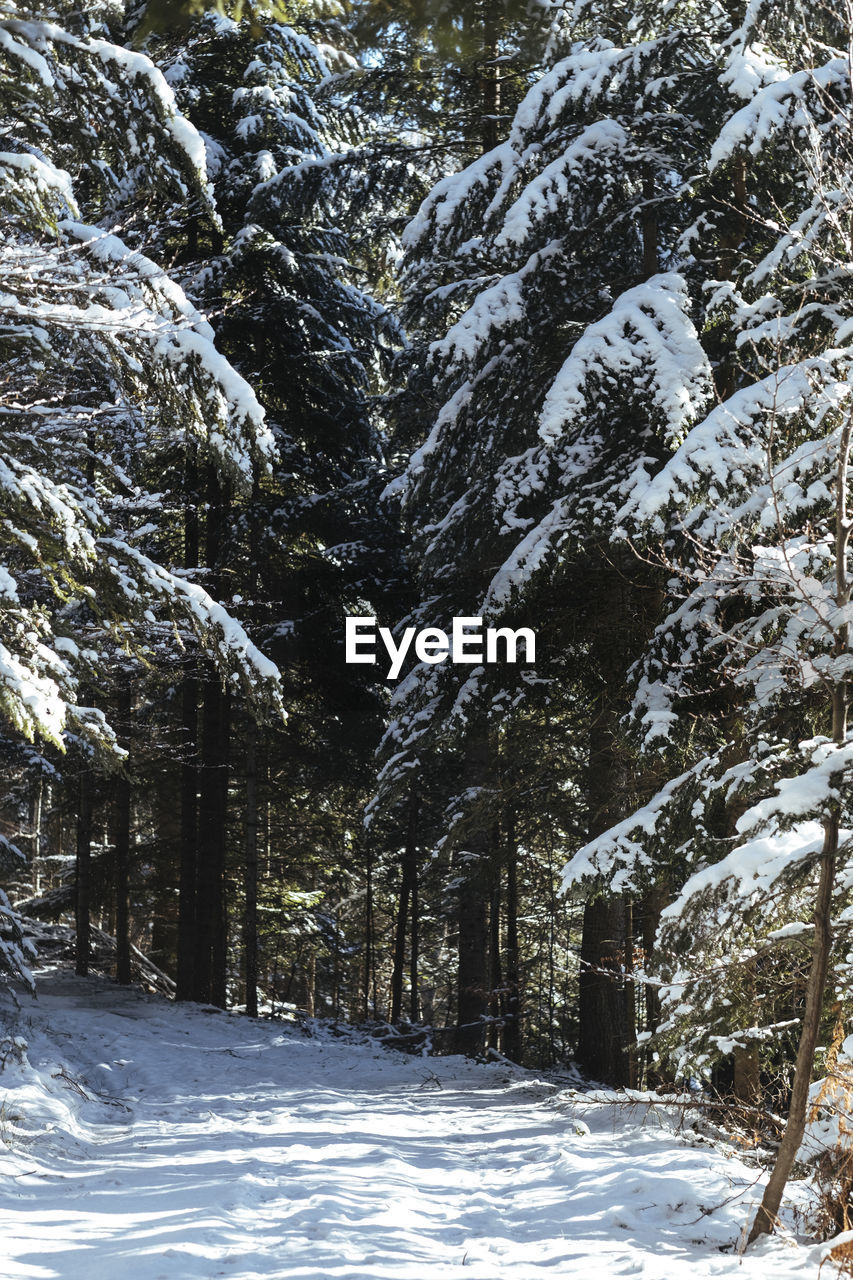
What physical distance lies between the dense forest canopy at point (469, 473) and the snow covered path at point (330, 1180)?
0.74m

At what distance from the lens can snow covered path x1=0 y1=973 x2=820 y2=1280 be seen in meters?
4.65

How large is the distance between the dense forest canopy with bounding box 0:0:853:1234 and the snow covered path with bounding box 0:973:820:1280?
736mm

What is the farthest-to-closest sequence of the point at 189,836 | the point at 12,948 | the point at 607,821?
the point at 189,836 < the point at 607,821 < the point at 12,948

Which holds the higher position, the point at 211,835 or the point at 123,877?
the point at 211,835

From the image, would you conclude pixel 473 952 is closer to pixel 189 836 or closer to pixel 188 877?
pixel 188 877

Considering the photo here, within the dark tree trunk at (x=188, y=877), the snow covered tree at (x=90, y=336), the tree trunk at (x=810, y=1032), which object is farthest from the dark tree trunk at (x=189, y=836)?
the tree trunk at (x=810, y=1032)

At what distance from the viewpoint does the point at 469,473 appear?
34.7 ft

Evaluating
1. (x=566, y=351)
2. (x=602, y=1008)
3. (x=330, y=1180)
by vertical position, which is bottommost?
(x=602, y=1008)

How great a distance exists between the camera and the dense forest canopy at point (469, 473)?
17.4 feet

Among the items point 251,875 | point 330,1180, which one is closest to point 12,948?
point 330,1180

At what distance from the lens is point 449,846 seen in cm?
1080

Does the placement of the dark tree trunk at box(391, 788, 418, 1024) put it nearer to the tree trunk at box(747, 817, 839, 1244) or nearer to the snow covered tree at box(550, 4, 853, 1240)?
the snow covered tree at box(550, 4, 853, 1240)

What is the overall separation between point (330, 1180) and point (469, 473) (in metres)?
6.67

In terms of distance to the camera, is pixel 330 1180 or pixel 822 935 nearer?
pixel 822 935
